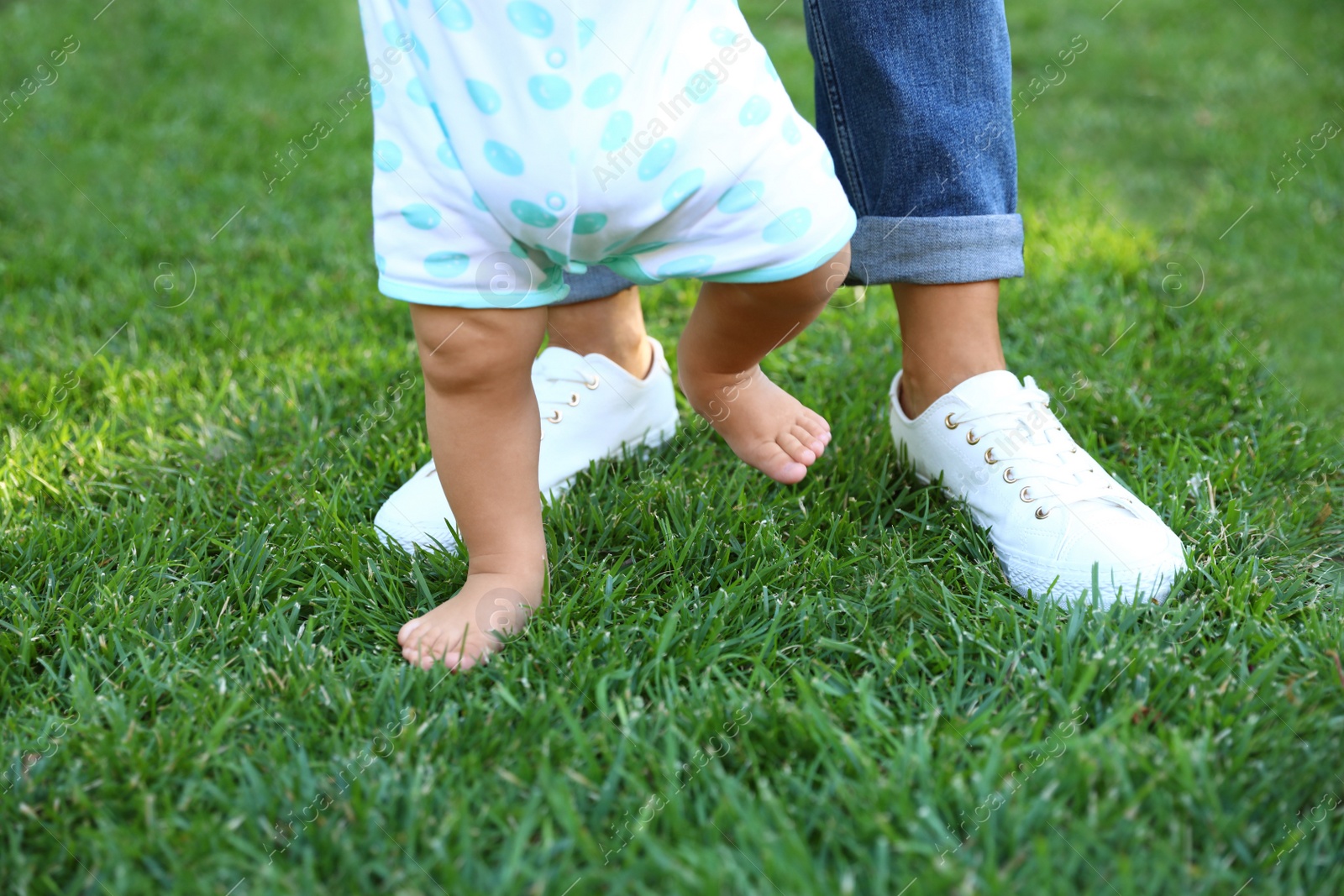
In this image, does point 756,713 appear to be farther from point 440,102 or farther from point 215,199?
point 215,199

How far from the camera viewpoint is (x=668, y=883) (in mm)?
823

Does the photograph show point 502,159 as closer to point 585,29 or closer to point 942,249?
point 585,29

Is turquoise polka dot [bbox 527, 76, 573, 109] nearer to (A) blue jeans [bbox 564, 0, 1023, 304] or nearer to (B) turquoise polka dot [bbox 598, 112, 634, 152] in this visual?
(B) turquoise polka dot [bbox 598, 112, 634, 152]

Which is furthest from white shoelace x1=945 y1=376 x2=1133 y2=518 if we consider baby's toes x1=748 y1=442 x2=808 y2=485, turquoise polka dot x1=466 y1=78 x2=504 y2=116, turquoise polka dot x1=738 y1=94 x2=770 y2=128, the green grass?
turquoise polka dot x1=466 y1=78 x2=504 y2=116

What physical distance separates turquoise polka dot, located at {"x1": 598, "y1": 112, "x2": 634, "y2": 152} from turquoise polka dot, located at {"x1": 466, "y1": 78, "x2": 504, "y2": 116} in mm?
109

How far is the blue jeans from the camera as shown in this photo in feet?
4.41

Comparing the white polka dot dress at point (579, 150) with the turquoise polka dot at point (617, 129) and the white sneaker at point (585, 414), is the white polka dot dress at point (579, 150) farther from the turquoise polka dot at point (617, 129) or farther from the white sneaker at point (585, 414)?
the white sneaker at point (585, 414)

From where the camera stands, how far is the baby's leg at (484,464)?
111 centimetres

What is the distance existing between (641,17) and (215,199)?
6.84 feet

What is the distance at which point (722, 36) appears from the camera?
1082mm

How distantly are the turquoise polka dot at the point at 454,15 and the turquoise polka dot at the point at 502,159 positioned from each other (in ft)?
0.38

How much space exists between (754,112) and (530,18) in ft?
0.81
